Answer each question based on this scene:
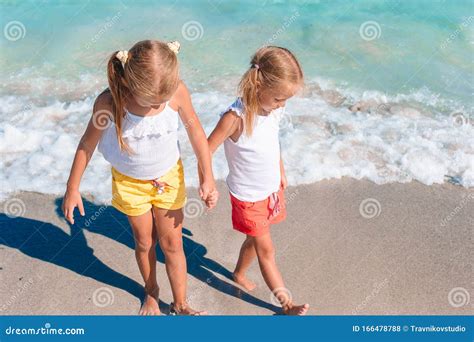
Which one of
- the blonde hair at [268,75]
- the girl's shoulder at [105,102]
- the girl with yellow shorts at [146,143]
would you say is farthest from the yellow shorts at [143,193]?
the blonde hair at [268,75]

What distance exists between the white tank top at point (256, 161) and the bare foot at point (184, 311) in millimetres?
721

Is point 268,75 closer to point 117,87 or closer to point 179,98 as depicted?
point 179,98

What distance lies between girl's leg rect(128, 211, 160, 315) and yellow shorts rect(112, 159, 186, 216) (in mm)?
74

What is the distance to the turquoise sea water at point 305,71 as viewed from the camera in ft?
14.5

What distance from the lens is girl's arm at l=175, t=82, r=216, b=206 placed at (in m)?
2.57

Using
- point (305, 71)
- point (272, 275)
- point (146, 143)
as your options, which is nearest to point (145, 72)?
point (146, 143)

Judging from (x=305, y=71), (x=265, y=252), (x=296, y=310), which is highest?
(x=265, y=252)

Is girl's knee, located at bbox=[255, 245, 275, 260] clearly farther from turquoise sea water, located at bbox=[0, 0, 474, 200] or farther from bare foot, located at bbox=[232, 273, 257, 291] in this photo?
turquoise sea water, located at bbox=[0, 0, 474, 200]

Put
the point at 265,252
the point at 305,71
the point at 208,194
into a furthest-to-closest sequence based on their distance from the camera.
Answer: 1. the point at 305,71
2. the point at 265,252
3. the point at 208,194

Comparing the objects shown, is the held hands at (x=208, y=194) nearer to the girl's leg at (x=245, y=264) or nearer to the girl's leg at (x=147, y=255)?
the girl's leg at (x=147, y=255)

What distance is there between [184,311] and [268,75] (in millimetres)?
1387

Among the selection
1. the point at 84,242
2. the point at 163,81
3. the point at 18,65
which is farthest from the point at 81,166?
the point at 18,65

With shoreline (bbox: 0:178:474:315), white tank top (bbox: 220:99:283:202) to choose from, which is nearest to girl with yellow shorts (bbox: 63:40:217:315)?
white tank top (bbox: 220:99:283:202)

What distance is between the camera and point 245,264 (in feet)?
10.6
